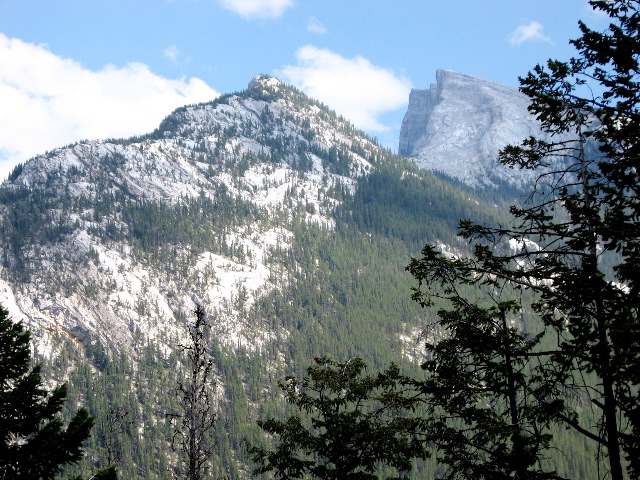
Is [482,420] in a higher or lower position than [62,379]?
lower

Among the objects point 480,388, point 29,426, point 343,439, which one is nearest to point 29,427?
point 29,426

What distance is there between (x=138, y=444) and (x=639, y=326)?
179765 mm

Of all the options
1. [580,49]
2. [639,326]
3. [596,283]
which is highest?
[580,49]

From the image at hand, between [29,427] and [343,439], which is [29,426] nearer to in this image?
[29,427]

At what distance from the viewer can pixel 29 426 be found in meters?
14.7

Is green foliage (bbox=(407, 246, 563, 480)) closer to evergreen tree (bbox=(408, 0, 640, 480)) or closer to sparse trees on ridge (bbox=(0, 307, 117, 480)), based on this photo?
evergreen tree (bbox=(408, 0, 640, 480))

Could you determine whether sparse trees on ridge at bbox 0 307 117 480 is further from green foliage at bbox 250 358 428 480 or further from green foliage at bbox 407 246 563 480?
green foliage at bbox 407 246 563 480

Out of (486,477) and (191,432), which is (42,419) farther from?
(486,477)

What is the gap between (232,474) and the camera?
149250 mm

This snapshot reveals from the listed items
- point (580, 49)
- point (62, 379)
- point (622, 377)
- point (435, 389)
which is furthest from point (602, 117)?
point (62, 379)

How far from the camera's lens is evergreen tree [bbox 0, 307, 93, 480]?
13898mm

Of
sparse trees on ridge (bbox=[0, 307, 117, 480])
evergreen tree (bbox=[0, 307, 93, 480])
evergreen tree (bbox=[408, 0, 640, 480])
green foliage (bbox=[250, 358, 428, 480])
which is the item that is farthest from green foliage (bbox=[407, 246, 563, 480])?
evergreen tree (bbox=[0, 307, 93, 480])

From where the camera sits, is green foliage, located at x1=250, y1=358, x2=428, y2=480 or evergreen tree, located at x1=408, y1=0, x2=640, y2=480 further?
green foliage, located at x1=250, y1=358, x2=428, y2=480

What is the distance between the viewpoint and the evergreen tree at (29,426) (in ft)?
45.6
